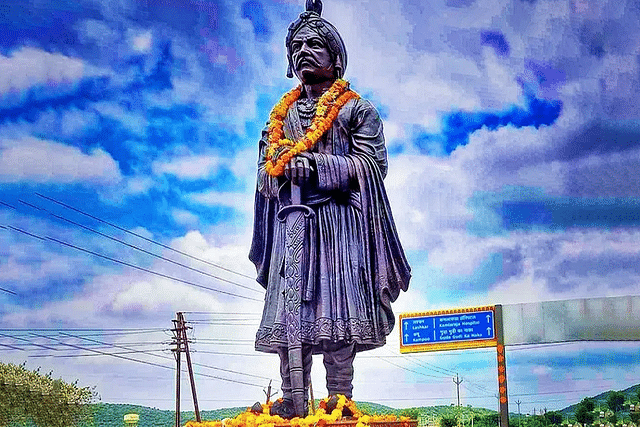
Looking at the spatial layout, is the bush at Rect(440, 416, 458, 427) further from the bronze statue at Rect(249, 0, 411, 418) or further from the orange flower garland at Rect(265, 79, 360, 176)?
the orange flower garland at Rect(265, 79, 360, 176)

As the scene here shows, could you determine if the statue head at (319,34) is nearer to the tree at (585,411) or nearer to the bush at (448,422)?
the tree at (585,411)

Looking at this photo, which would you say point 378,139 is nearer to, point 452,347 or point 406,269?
point 406,269

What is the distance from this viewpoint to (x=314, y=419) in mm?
6457

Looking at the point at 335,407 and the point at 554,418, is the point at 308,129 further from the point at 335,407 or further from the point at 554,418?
the point at 554,418

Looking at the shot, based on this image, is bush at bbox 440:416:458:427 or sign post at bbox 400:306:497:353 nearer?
sign post at bbox 400:306:497:353

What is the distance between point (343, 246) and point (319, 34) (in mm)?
1851

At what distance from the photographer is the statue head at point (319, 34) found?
7.62m

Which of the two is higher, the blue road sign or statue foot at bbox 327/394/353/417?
the blue road sign

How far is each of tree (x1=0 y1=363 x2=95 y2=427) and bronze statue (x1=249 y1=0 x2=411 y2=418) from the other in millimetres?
18044

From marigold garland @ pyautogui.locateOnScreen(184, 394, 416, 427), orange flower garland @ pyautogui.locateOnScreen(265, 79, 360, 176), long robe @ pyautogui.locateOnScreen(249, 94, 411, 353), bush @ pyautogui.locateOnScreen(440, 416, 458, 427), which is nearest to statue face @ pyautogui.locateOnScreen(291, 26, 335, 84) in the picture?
orange flower garland @ pyautogui.locateOnScreen(265, 79, 360, 176)

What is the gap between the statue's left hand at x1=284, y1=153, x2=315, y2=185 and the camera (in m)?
7.13

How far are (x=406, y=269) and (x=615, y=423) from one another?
19.3m

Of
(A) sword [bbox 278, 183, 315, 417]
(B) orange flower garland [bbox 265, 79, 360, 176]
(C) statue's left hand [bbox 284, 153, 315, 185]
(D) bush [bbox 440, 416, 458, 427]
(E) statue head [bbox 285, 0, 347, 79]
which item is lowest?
(D) bush [bbox 440, 416, 458, 427]

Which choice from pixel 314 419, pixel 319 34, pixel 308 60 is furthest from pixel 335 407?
pixel 319 34
